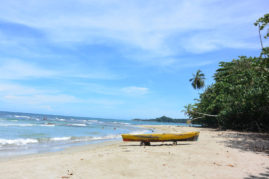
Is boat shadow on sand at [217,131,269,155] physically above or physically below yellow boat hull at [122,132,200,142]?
below

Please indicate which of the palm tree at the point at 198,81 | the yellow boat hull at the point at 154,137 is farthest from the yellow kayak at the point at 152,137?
the palm tree at the point at 198,81

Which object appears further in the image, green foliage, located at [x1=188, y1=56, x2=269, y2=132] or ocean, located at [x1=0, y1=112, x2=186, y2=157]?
green foliage, located at [x1=188, y1=56, x2=269, y2=132]

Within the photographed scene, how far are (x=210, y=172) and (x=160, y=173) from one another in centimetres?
149

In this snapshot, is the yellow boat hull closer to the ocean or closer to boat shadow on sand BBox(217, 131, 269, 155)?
boat shadow on sand BBox(217, 131, 269, 155)

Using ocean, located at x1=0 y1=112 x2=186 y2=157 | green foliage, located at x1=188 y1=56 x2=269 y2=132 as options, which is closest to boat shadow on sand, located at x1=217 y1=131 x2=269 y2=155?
green foliage, located at x1=188 y1=56 x2=269 y2=132

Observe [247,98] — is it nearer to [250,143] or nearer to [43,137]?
[250,143]

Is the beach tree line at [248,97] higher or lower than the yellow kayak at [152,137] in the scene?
higher

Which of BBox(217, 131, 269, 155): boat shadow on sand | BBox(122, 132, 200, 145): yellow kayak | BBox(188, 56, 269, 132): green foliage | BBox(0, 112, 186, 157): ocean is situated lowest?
BBox(0, 112, 186, 157): ocean

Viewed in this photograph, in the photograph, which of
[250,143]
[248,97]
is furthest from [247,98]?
[250,143]

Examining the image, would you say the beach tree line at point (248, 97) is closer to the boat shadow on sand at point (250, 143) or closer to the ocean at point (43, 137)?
the boat shadow on sand at point (250, 143)

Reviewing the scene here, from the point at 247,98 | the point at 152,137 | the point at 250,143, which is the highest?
the point at 247,98

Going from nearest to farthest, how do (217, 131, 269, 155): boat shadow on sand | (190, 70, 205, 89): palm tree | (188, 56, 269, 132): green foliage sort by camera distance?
(217, 131, 269, 155): boat shadow on sand
(188, 56, 269, 132): green foliage
(190, 70, 205, 89): palm tree

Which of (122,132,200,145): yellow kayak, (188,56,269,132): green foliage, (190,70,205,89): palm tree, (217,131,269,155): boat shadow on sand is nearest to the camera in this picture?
(217,131,269,155): boat shadow on sand

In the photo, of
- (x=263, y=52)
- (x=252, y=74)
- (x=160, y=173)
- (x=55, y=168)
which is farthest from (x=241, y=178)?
(x=252, y=74)
